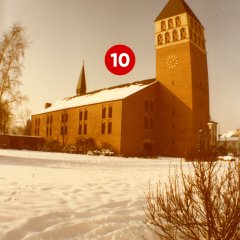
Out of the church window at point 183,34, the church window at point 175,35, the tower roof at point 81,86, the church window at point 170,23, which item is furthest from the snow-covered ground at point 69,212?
the tower roof at point 81,86

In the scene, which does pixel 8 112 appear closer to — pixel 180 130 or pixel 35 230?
pixel 35 230

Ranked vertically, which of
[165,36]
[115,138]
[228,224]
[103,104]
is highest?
[165,36]

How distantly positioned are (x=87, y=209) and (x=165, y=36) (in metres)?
38.7

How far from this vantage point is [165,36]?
4166 centimetres

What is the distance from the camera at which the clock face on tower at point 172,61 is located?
130 feet

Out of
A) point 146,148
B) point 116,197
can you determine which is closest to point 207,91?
point 146,148

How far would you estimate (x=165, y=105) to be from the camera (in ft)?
132

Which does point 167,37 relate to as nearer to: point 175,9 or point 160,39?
point 160,39

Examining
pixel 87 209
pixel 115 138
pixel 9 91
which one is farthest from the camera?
pixel 115 138

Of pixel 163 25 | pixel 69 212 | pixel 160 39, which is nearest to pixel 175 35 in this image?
pixel 160 39

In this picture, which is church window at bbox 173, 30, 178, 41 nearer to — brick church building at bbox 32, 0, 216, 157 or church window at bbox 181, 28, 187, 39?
brick church building at bbox 32, 0, 216, 157

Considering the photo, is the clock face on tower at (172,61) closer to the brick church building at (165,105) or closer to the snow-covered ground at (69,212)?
the brick church building at (165,105)

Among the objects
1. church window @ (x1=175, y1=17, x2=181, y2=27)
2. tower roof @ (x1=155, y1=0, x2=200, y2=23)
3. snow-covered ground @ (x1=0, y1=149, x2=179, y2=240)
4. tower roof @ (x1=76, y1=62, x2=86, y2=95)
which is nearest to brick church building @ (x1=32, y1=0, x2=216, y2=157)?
tower roof @ (x1=155, y1=0, x2=200, y2=23)

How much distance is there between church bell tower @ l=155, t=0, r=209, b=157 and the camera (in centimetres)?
3775
